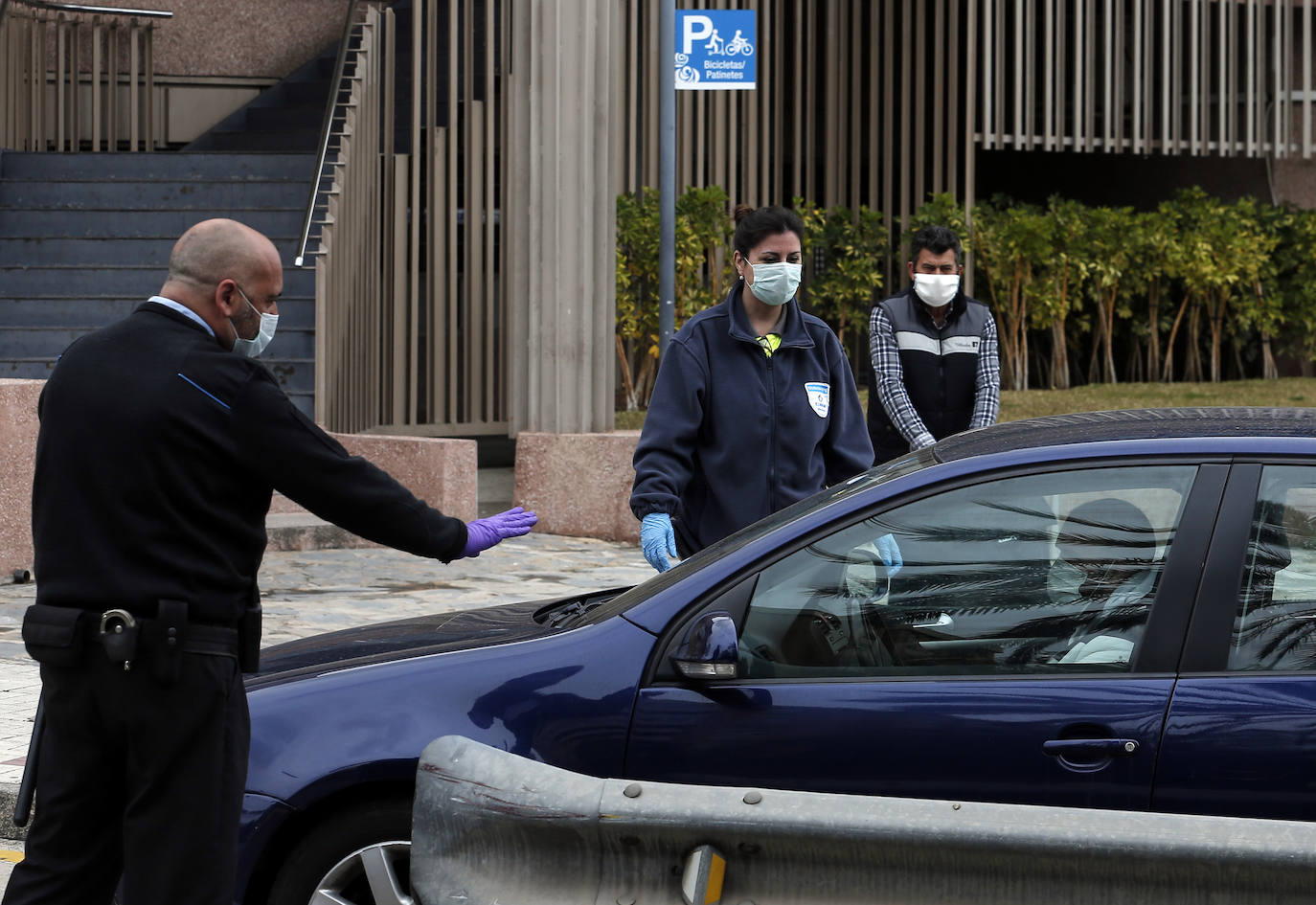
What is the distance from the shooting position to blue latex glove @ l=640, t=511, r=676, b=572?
505 cm

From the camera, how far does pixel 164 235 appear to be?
13.0m

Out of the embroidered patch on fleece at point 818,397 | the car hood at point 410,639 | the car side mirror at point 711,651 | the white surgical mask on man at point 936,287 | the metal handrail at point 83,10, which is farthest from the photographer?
the metal handrail at point 83,10

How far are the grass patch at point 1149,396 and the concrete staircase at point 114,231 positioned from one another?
5119 mm

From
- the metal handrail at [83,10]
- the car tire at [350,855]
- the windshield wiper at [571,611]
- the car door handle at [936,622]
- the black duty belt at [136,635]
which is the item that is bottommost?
the car tire at [350,855]

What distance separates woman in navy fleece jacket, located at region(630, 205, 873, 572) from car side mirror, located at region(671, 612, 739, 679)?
139 cm

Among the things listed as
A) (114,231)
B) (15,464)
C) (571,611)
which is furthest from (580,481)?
(571,611)

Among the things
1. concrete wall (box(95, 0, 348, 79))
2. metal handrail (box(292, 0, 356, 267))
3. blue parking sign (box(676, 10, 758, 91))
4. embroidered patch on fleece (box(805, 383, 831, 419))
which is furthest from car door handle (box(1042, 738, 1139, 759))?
concrete wall (box(95, 0, 348, 79))

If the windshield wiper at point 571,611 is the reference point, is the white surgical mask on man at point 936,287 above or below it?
above

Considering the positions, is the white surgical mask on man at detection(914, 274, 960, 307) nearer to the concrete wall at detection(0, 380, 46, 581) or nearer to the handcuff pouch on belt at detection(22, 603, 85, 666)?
the handcuff pouch on belt at detection(22, 603, 85, 666)

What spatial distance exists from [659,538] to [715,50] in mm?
5450

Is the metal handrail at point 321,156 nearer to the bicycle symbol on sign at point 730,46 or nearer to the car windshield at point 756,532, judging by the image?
the bicycle symbol on sign at point 730,46

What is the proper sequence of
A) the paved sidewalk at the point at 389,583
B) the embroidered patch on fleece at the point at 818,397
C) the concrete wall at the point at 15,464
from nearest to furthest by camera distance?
1. the embroidered patch on fleece at the point at 818,397
2. the paved sidewalk at the point at 389,583
3. the concrete wall at the point at 15,464

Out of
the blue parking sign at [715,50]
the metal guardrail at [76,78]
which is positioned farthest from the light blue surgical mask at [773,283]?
the metal guardrail at [76,78]

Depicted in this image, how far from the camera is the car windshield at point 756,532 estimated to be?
3898 mm
